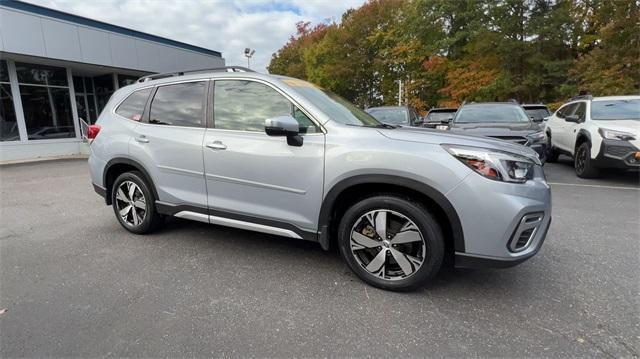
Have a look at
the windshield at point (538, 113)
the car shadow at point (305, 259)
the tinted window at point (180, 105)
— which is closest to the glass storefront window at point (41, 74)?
the car shadow at point (305, 259)

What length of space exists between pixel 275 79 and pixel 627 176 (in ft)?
27.0

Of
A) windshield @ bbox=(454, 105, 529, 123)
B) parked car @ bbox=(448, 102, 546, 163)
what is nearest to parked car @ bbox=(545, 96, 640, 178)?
parked car @ bbox=(448, 102, 546, 163)

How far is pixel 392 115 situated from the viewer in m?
9.08

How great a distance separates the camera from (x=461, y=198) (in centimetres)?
247

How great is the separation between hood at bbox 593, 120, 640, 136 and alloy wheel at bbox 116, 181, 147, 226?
26.2 feet

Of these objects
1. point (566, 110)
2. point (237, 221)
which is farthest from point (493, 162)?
point (566, 110)

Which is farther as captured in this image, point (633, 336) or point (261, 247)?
point (261, 247)

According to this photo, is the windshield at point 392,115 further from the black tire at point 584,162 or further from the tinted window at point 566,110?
the tinted window at point 566,110

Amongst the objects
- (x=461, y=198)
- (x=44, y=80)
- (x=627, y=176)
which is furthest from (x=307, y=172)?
(x=44, y=80)

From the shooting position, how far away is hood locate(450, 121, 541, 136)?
6634mm

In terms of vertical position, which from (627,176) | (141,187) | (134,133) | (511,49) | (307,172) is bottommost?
(627,176)

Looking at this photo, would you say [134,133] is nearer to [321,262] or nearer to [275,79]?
[275,79]

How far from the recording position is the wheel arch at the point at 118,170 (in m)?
3.84

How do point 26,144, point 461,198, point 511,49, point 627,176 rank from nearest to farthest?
point 461,198
point 627,176
point 26,144
point 511,49
